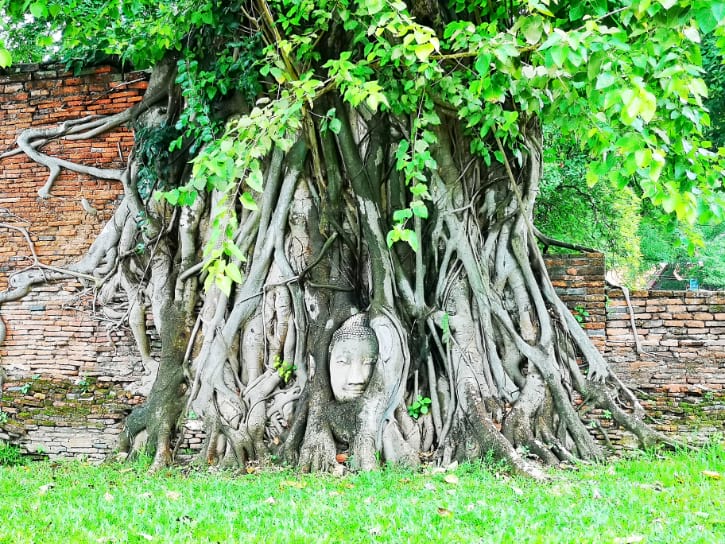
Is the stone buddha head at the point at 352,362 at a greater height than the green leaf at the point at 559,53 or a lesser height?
lesser

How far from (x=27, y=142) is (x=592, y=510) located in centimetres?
592

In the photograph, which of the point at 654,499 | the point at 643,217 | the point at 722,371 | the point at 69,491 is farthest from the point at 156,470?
the point at 643,217

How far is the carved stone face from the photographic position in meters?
5.14

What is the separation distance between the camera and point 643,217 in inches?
485

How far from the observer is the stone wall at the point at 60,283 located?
6383mm

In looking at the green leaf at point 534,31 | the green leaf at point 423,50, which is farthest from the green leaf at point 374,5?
the green leaf at point 534,31

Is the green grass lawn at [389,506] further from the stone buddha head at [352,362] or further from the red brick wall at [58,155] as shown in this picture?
the red brick wall at [58,155]

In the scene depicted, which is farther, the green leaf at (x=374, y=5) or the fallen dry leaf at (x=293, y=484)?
the fallen dry leaf at (x=293, y=484)

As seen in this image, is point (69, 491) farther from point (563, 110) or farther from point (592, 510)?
point (563, 110)

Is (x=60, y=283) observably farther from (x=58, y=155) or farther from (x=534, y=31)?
(x=534, y=31)

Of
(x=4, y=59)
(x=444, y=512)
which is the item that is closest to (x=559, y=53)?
(x=444, y=512)

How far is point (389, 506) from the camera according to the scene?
3.77 m

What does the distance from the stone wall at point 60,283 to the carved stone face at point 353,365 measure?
220 cm

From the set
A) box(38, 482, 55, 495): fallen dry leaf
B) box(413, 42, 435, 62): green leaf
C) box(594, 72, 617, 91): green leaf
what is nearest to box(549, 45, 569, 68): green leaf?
box(594, 72, 617, 91): green leaf
